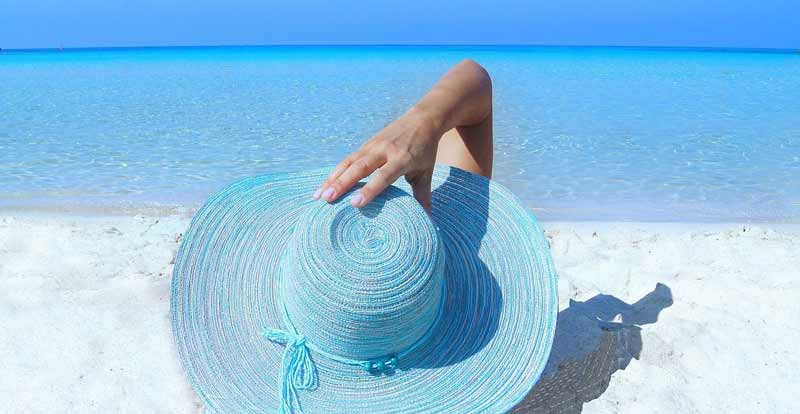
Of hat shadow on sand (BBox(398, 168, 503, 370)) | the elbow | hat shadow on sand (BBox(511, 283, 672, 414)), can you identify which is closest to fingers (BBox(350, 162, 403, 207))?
hat shadow on sand (BBox(398, 168, 503, 370))

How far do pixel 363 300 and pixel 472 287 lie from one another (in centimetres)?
37

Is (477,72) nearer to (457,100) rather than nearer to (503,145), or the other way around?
(457,100)

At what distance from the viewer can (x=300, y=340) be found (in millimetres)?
1467

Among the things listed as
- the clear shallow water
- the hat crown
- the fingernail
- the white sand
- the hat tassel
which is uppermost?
the fingernail

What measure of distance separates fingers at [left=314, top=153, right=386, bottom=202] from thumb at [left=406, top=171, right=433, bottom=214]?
15 cm

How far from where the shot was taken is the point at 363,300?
1.36 meters

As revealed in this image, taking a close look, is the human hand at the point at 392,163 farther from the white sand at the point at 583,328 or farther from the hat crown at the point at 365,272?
the white sand at the point at 583,328

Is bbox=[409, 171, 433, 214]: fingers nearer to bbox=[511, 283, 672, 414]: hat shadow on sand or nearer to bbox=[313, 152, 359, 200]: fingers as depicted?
bbox=[313, 152, 359, 200]: fingers

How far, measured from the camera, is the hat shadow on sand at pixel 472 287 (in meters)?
1.54

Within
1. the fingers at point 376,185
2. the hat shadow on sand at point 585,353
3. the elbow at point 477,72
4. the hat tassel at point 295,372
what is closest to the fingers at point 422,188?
the fingers at point 376,185

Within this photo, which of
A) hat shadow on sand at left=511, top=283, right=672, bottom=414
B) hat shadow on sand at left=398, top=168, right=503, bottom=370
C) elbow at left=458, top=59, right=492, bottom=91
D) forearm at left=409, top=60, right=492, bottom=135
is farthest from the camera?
elbow at left=458, top=59, right=492, bottom=91

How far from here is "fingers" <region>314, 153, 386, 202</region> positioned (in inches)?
56.1

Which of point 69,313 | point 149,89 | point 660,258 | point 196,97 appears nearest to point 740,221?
point 660,258

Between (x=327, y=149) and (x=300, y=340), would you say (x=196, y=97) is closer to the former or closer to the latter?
(x=327, y=149)
